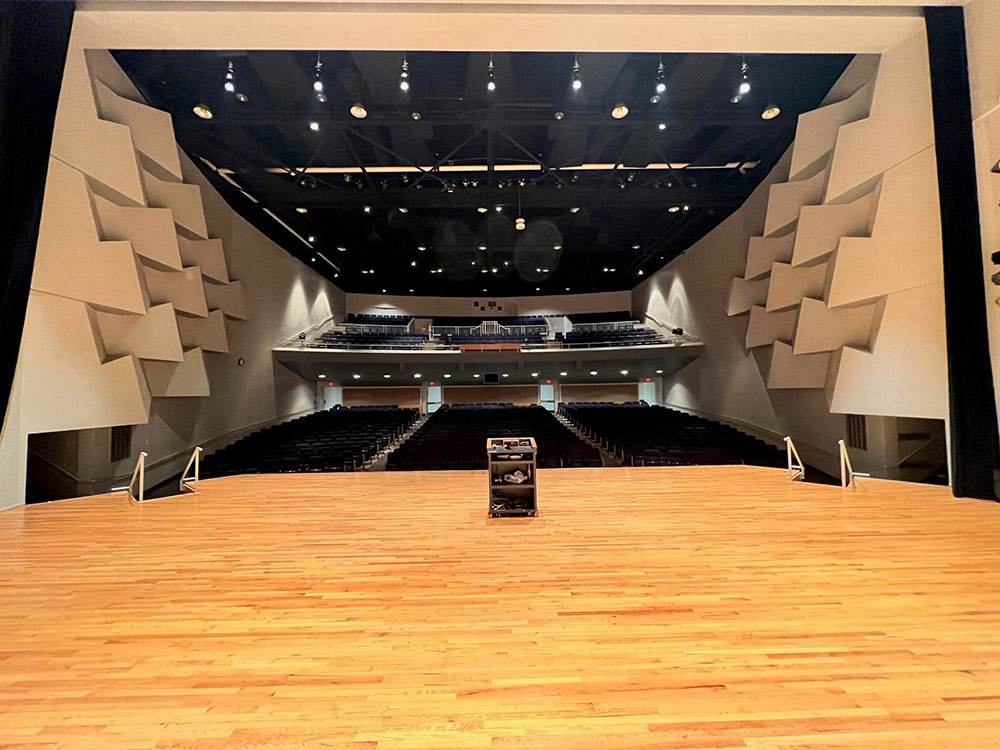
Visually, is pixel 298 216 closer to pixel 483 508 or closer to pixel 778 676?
pixel 483 508

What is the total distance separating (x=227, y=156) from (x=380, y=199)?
246cm

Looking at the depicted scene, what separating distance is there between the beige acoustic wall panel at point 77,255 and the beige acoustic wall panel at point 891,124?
8591mm

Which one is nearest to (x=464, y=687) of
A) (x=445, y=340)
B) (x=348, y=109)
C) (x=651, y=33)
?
(x=651, y=33)

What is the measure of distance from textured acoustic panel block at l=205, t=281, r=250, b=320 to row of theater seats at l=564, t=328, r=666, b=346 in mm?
9001

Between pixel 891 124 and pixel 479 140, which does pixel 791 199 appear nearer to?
pixel 891 124

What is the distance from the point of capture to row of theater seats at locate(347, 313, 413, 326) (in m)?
15.2

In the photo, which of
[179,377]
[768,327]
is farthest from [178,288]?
[768,327]

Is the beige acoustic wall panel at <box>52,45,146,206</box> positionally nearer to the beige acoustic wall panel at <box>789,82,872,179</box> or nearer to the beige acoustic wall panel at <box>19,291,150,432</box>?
the beige acoustic wall panel at <box>19,291,150,432</box>

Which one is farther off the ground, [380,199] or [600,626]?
[380,199]

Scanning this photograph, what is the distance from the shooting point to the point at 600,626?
5.78ft

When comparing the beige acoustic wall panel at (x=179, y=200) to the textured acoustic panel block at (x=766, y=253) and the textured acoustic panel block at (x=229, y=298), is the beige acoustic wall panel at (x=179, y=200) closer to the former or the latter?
the textured acoustic panel block at (x=229, y=298)

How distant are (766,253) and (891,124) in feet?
8.73

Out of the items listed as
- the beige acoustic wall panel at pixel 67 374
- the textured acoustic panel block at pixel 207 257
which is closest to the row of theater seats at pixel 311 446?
the beige acoustic wall panel at pixel 67 374

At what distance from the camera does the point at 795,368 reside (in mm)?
6582
